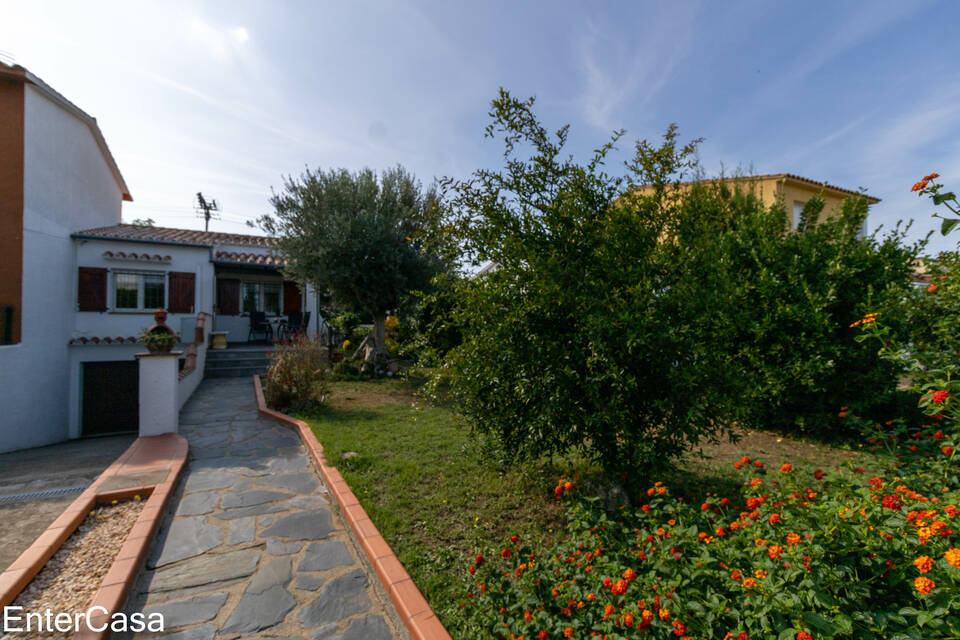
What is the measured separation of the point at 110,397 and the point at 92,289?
3.25 m

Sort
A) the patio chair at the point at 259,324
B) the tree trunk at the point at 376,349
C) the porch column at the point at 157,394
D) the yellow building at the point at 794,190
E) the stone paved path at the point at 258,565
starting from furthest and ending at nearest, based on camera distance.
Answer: the yellow building at the point at 794,190
the patio chair at the point at 259,324
the tree trunk at the point at 376,349
the porch column at the point at 157,394
the stone paved path at the point at 258,565

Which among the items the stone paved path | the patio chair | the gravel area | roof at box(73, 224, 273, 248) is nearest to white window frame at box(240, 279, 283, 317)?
the patio chair

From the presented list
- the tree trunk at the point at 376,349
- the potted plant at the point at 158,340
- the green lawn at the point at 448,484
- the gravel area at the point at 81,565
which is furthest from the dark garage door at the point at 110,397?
the gravel area at the point at 81,565

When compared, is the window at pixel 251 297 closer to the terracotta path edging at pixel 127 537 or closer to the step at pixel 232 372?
the step at pixel 232 372

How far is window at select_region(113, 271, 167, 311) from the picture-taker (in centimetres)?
1277

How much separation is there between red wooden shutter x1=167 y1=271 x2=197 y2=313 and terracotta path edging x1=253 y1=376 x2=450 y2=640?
11313mm

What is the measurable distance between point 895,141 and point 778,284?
3442 mm

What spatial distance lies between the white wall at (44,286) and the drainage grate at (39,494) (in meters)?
7.29

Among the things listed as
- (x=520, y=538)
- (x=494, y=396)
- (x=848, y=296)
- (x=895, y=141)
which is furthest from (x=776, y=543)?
(x=895, y=141)

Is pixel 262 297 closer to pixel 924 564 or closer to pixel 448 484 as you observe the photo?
pixel 448 484

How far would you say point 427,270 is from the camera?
1095 centimetres

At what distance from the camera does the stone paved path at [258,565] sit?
256 centimetres

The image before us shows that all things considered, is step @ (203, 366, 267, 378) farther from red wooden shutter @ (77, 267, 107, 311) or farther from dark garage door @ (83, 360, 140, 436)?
red wooden shutter @ (77, 267, 107, 311)

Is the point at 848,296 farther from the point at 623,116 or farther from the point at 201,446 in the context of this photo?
the point at 201,446
